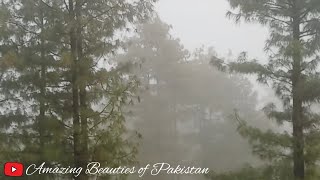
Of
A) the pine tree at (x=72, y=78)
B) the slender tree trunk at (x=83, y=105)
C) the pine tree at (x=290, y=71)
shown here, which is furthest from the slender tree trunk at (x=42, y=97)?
the pine tree at (x=290, y=71)

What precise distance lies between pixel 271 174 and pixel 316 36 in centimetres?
369

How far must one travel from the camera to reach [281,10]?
10.3 meters

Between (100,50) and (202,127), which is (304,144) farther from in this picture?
(202,127)

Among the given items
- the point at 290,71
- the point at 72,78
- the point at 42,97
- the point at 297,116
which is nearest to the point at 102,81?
the point at 72,78

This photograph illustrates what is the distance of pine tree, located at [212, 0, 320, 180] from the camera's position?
977 centimetres

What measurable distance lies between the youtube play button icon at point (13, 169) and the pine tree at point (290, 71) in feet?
18.0

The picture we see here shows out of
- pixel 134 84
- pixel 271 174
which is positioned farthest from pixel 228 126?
pixel 134 84

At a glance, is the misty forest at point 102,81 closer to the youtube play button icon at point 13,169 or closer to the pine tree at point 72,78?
the pine tree at point 72,78

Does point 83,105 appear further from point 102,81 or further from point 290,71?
point 290,71

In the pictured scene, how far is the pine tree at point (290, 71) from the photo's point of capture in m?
9.77

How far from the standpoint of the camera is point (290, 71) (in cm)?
1020

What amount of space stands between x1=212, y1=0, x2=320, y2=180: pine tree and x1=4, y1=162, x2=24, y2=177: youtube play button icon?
5481 mm

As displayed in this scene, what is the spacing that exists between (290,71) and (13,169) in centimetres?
719

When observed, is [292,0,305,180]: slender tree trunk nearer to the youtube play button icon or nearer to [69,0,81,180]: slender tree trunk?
[69,0,81,180]: slender tree trunk
